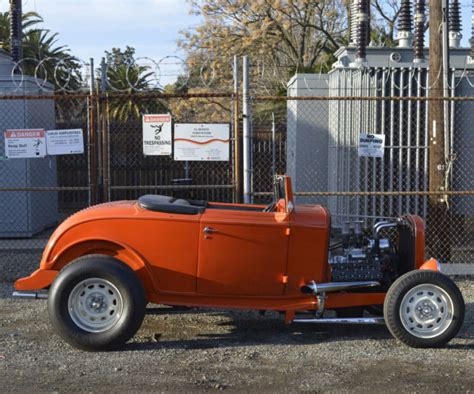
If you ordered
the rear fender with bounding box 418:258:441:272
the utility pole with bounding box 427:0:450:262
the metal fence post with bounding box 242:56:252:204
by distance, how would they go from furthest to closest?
the utility pole with bounding box 427:0:450:262 → the metal fence post with bounding box 242:56:252:204 → the rear fender with bounding box 418:258:441:272

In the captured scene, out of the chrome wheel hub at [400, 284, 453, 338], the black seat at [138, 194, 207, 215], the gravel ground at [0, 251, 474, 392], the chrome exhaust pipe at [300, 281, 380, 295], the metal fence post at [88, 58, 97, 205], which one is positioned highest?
the metal fence post at [88, 58, 97, 205]

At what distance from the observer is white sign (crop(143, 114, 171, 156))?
26.8 feet

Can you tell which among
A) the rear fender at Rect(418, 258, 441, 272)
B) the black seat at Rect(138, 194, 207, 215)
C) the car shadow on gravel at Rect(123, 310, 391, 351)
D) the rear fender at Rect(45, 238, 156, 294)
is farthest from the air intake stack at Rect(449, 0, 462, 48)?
the rear fender at Rect(45, 238, 156, 294)

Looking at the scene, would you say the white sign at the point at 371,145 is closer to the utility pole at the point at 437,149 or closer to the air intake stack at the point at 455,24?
the utility pole at the point at 437,149

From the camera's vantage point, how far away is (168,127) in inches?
323

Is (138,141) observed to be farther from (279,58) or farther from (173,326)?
(279,58)

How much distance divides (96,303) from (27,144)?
323 cm

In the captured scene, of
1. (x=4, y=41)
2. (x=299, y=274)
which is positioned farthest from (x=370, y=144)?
(x=4, y=41)

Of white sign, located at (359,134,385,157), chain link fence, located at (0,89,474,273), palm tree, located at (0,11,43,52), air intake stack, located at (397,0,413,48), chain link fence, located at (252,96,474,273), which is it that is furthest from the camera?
palm tree, located at (0,11,43,52)

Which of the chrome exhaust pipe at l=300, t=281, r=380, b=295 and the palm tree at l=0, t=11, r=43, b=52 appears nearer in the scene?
the chrome exhaust pipe at l=300, t=281, r=380, b=295

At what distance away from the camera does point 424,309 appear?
19.4 ft

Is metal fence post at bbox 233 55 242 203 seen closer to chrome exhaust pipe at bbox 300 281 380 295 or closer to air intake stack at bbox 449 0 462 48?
chrome exhaust pipe at bbox 300 281 380 295

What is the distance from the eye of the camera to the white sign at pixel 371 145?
842 cm

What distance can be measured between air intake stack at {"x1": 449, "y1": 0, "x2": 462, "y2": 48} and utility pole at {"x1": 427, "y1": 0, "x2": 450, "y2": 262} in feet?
10.9
